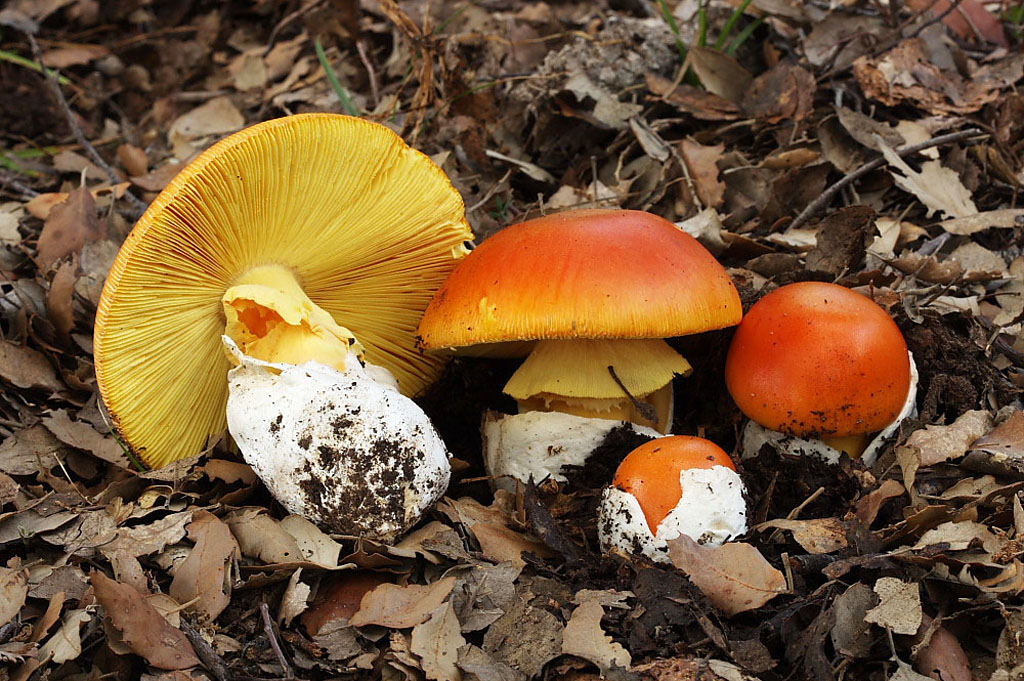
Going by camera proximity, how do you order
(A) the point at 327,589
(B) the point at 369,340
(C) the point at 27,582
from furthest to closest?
(B) the point at 369,340 < (A) the point at 327,589 < (C) the point at 27,582

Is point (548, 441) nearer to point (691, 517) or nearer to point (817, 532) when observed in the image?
point (691, 517)

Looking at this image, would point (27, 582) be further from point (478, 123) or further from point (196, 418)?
point (478, 123)

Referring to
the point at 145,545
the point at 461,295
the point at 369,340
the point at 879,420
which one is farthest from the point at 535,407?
the point at 145,545

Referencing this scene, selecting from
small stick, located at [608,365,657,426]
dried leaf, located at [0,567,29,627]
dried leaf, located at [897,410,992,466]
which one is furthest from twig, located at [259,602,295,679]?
dried leaf, located at [897,410,992,466]

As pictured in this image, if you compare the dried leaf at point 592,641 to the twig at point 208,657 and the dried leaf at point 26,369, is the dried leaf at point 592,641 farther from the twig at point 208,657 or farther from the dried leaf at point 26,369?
the dried leaf at point 26,369

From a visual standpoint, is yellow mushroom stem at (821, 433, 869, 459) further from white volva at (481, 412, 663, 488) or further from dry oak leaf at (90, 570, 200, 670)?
dry oak leaf at (90, 570, 200, 670)

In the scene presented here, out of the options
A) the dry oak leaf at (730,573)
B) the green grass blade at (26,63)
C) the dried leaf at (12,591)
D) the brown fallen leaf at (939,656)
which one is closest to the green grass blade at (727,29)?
the dry oak leaf at (730,573)

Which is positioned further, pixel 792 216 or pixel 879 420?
pixel 792 216

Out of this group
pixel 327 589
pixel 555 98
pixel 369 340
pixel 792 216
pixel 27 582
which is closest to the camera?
pixel 27 582
